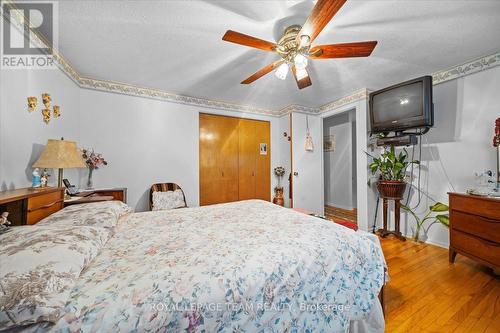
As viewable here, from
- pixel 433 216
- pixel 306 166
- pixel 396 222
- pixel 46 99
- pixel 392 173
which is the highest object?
pixel 46 99

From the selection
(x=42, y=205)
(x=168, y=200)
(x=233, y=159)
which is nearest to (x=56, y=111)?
(x=42, y=205)

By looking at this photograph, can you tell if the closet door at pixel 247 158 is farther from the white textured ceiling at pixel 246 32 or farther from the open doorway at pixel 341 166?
the open doorway at pixel 341 166

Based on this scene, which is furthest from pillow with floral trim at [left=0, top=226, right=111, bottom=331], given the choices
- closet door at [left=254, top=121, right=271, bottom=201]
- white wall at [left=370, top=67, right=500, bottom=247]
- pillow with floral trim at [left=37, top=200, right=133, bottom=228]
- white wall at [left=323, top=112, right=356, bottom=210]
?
white wall at [left=323, top=112, right=356, bottom=210]

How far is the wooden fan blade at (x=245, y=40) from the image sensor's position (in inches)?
53.4

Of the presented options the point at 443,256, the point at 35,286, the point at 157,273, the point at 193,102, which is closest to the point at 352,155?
the point at 443,256

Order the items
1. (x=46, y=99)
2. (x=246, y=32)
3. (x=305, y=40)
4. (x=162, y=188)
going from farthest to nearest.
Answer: (x=162, y=188), (x=46, y=99), (x=246, y=32), (x=305, y=40)

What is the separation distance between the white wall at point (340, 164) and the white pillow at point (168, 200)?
404cm

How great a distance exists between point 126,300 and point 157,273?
144 mm

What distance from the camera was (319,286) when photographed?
979mm

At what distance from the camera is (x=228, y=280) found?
81 centimetres

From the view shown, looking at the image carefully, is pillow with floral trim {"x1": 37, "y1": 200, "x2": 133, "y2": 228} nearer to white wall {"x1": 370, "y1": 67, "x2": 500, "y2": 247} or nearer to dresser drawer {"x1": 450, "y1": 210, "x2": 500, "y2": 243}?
dresser drawer {"x1": 450, "y1": 210, "x2": 500, "y2": 243}

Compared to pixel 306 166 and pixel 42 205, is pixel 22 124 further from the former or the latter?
pixel 306 166

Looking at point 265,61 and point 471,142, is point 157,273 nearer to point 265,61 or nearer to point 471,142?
point 265,61

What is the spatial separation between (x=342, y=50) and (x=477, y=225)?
7.53 ft
